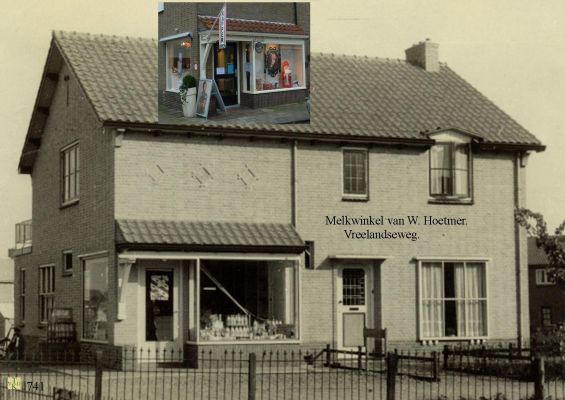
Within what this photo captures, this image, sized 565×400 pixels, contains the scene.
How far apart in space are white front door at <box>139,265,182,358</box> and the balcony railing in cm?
1014

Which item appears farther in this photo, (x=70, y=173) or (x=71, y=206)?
(x=70, y=173)

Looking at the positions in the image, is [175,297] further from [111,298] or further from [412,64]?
[412,64]

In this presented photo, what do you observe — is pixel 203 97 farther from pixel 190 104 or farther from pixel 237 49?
pixel 237 49

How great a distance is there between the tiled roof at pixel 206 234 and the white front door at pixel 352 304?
1991 millimetres

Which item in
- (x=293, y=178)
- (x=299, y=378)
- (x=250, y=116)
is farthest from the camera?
(x=293, y=178)

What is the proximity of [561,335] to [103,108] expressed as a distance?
459 inches

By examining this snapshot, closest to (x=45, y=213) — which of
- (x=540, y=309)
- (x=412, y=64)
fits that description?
(x=412, y=64)

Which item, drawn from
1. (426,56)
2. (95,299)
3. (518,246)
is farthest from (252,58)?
(518,246)

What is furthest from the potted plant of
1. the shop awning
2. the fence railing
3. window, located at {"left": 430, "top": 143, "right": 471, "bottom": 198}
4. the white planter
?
window, located at {"left": 430, "top": 143, "right": 471, "bottom": 198}

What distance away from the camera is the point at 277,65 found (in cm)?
2630

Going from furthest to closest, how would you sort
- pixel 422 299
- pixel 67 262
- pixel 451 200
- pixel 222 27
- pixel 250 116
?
pixel 67 262 < pixel 451 200 < pixel 422 299 < pixel 250 116 < pixel 222 27

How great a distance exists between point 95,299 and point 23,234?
9.12m

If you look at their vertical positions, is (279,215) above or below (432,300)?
above

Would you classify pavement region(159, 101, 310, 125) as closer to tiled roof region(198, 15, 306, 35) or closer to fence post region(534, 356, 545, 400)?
tiled roof region(198, 15, 306, 35)
